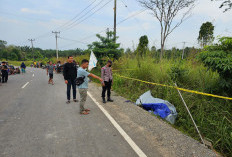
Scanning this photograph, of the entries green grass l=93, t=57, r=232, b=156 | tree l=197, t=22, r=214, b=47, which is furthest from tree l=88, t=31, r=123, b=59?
tree l=197, t=22, r=214, b=47

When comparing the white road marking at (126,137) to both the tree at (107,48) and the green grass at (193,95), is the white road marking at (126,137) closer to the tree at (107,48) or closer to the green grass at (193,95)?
the green grass at (193,95)

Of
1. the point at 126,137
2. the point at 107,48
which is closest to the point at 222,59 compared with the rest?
the point at 126,137

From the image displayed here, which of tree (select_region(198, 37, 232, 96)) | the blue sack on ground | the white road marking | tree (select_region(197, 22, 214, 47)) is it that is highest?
tree (select_region(197, 22, 214, 47))

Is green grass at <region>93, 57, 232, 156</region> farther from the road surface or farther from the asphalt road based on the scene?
the asphalt road

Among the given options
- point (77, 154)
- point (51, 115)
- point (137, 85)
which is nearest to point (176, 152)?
point (77, 154)

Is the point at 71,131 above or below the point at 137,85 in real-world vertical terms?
below

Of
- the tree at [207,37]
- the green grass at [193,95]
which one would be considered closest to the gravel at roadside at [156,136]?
the green grass at [193,95]

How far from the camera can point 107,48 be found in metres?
12.9

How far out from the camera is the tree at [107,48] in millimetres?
12664

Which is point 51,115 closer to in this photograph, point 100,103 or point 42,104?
point 42,104

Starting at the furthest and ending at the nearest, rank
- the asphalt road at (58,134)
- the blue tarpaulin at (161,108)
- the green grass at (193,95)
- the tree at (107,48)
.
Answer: the tree at (107,48) → the blue tarpaulin at (161,108) → the green grass at (193,95) → the asphalt road at (58,134)

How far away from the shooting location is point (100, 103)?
595 centimetres

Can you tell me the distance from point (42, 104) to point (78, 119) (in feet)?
7.78

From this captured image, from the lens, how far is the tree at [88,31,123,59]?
12664 mm
